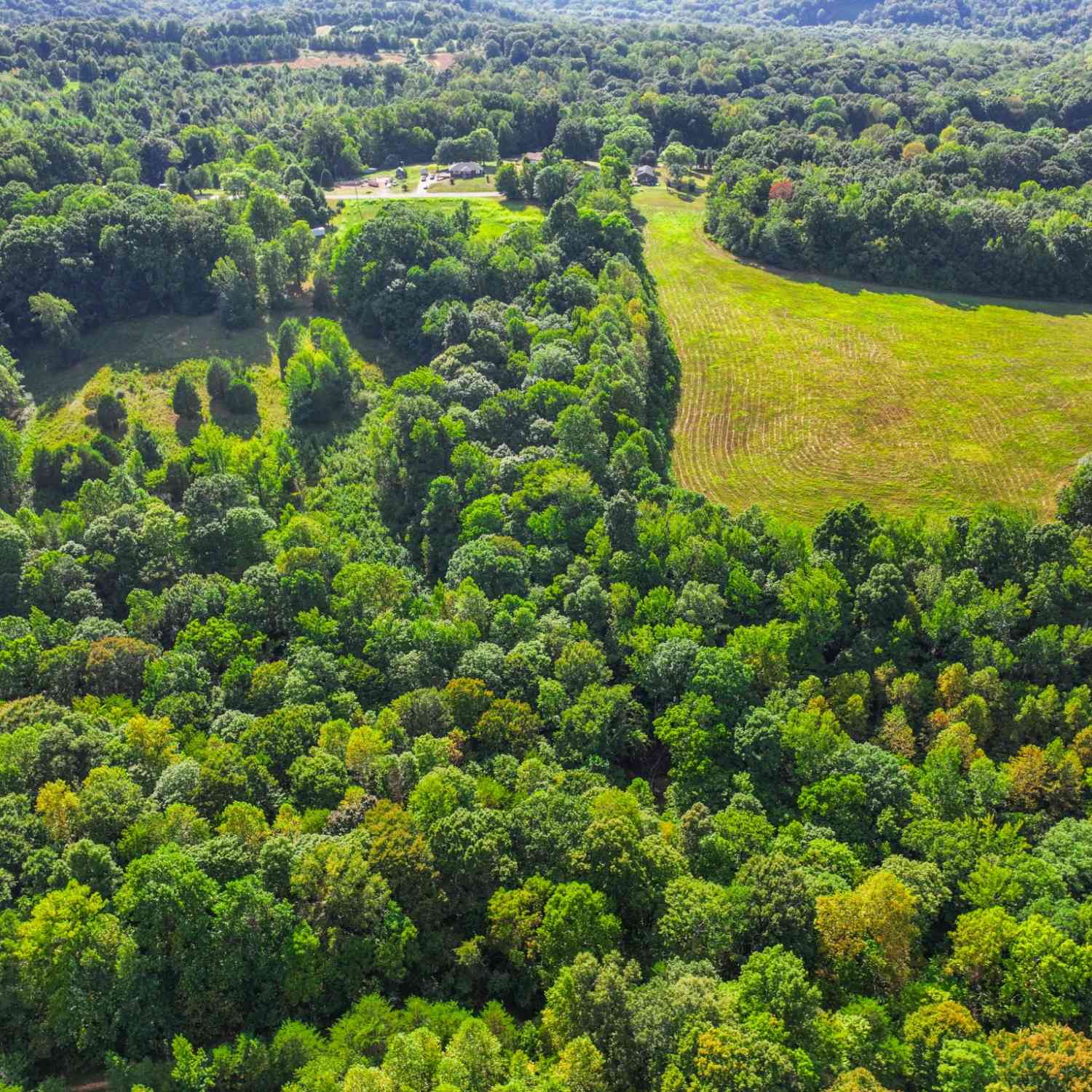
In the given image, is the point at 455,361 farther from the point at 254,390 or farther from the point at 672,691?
the point at 672,691

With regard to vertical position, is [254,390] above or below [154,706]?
above

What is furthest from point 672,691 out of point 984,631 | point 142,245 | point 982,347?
point 142,245

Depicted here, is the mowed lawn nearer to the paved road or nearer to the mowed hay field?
the paved road

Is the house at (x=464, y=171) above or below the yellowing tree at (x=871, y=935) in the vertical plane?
above

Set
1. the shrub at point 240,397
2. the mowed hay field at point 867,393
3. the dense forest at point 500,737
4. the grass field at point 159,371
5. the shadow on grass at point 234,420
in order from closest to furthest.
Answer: the dense forest at point 500,737 → the mowed hay field at point 867,393 → the shadow on grass at point 234,420 → the grass field at point 159,371 → the shrub at point 240,397

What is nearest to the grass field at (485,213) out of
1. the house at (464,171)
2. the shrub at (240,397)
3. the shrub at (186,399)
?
the house at (464,171)

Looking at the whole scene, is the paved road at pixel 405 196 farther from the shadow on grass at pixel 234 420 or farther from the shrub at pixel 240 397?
the shadow on grass at pixel 234 420
